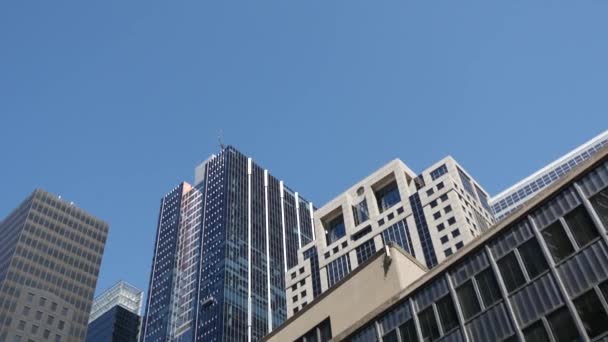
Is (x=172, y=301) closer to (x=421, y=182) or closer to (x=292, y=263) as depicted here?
(x=292, y=263)

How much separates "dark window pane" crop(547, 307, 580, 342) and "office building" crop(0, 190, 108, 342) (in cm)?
11757

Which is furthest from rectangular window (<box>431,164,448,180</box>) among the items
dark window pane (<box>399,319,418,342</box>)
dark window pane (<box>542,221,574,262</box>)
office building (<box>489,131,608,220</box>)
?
dark window pane (<box>542,221,574,262</box>)

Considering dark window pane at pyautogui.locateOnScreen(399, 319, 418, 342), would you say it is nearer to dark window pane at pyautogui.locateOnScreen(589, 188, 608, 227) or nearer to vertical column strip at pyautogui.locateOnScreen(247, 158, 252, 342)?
dark window pane at pyautogui.locateOnScreen(589, 188, 608, 227)

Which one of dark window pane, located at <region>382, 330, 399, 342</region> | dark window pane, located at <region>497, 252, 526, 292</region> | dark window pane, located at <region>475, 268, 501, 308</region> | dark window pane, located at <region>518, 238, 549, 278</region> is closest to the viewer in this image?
dark window pane, located at <region>518, 238, 549, 278</region>

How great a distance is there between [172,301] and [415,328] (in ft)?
477

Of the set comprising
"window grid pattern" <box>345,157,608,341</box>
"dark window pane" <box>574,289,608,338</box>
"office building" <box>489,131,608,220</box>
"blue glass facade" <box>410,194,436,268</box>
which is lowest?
"dark window pane" <box>574,289,608,338</box>

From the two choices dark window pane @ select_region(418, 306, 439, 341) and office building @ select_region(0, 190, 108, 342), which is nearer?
dark window pane @ select_region(418, 306, 439, 341)

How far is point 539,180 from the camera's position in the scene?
519 ft

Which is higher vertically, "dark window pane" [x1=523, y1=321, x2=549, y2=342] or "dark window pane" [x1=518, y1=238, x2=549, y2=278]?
"dark window pane" [x1=518, y1=238, x2=549, y2=278]

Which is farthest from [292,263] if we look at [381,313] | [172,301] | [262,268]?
[381,313]

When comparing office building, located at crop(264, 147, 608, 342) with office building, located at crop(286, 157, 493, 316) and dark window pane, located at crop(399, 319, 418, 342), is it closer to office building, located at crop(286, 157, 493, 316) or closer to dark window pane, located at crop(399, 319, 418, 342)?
dark window pane, located at crop(399, 319, 418, 342)

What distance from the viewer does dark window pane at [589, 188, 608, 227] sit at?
89.1ft

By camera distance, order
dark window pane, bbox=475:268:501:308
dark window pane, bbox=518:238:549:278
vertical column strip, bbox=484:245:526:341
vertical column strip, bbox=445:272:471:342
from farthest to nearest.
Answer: vertical column strip, bbox=445:272:471:342, dark window pane, bbox=475:268:501:308, dark window pane, bbox=518:238:549:278, vertical column strip, bbox=484:245:526:341

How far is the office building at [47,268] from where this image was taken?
417 feet
